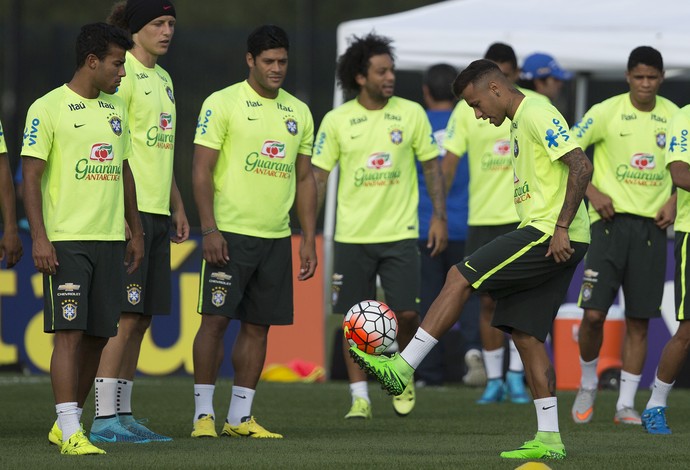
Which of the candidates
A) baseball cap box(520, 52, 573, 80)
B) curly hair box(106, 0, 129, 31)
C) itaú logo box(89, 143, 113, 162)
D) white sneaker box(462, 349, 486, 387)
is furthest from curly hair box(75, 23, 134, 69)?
white sneaker box(462, 349, 486, 387)

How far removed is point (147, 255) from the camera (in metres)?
8.62

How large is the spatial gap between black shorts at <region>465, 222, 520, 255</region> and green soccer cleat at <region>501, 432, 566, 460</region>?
3.87 meters

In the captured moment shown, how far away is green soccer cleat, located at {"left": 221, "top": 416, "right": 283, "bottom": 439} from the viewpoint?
8773 millimetres

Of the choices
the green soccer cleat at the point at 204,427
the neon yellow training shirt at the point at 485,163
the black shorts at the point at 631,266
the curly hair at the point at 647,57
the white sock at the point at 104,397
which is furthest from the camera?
the neon yellow training shirt at the point at 485,163

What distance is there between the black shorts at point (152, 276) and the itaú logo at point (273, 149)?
2.30ft

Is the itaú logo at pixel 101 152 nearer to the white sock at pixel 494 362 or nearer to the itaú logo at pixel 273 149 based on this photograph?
the itaú logo at pixel 273 149

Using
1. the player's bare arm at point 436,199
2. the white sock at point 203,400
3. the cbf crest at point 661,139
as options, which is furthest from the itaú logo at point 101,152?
the cbf crest at point 661,139

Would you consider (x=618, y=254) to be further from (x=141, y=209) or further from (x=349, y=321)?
(x=141, y=209)

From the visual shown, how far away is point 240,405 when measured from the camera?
8.91m

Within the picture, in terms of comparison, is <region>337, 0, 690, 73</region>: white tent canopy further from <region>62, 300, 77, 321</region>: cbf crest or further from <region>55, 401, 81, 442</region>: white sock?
<region>55, 401, 81, 442</region>: white sock

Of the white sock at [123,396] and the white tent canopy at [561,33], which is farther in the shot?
the white tent canopy at [561,33]

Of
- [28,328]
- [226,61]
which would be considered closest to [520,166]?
[28,328]

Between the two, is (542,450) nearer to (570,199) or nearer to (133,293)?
(570,199)

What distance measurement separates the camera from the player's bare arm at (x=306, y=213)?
30.4ft
